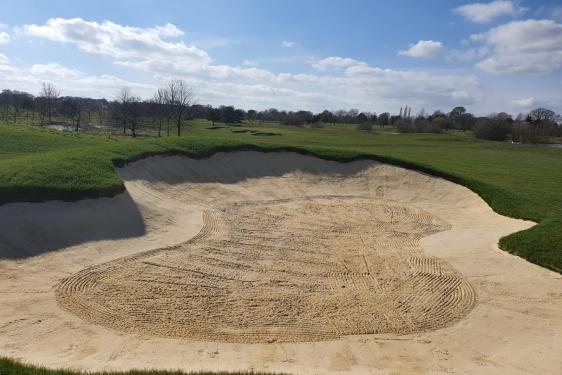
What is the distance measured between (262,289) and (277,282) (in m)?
0.65

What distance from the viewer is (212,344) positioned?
890cm

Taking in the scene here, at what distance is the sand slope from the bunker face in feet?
0.16

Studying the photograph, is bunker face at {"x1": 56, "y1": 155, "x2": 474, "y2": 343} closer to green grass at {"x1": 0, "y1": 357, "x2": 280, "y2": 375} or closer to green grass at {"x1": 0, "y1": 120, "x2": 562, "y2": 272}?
green grass at {"x1": 0, "y1": 357, "x2": 280, "y2": 375}

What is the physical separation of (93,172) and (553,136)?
378 feet

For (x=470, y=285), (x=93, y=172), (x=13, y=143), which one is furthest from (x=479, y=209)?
(x=13, y=143)

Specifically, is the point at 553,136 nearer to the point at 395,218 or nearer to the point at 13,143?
the point at 395,218

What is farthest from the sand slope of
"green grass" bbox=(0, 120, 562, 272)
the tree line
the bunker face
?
the tree line

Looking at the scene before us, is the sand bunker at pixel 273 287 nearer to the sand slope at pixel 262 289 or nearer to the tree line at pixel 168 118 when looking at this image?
the sand slope at pixel 262 289

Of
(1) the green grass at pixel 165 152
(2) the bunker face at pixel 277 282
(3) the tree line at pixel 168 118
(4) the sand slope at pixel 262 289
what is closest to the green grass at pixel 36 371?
(4) the sand slope at pixel 262 289

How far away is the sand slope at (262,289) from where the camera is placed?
8.61 m

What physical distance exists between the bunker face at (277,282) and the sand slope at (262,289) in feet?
0.16

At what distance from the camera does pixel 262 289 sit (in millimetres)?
11508

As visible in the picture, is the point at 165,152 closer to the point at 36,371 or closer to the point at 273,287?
the point at 273,287

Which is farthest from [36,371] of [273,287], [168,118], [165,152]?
[168,118]
